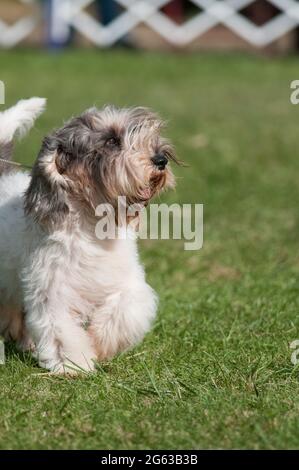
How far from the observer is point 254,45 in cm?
1956

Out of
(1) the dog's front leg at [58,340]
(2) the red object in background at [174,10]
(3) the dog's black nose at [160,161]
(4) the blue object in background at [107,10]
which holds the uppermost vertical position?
(2) the red object in background at [174,10]

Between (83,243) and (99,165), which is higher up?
(99,165)

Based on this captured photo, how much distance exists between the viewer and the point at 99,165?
4.59m

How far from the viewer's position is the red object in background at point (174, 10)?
21.7m

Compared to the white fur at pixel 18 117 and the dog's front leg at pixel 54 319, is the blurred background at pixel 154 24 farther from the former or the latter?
the dog's front leg at pixel 54 319

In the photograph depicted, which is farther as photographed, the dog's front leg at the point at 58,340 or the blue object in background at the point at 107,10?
the blue object in background at the point at 107,10

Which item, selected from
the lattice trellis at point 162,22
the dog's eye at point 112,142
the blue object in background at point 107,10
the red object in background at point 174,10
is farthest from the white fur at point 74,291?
the red object in background at point 174,10

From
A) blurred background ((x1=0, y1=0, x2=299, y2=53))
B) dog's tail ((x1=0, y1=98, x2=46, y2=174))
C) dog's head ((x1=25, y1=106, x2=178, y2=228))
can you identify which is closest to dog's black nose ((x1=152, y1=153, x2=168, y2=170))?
dog's head ((x1=25, y1=106, x2=178, y2=228))

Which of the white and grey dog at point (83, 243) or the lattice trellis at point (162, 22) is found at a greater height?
the lattice trellis at point (162, 22)

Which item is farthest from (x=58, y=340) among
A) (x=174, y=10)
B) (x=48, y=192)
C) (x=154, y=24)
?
(x=174, y=10)

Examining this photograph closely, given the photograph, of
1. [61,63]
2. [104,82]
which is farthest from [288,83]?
[61,63]

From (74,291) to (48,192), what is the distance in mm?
517

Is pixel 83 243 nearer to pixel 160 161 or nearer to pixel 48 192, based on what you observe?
pixel 48 192

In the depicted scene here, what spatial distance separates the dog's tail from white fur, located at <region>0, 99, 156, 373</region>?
22.3 inches
